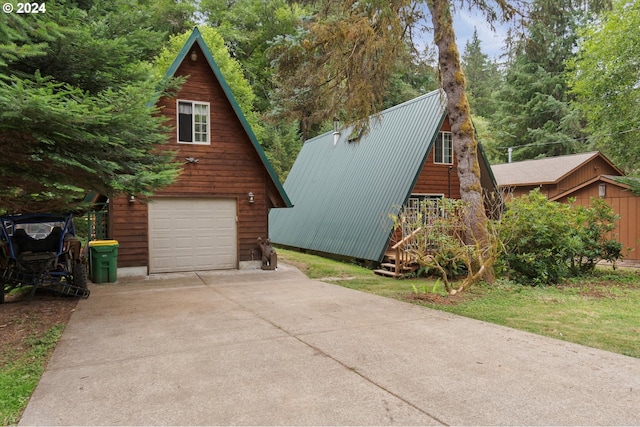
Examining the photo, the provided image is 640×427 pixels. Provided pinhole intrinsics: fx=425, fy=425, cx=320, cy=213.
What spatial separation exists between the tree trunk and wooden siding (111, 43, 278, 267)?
5164mm

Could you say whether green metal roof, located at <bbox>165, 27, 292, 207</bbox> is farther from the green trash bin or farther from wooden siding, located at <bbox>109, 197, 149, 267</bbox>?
the green trash bin

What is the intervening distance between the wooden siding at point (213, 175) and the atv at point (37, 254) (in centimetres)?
269

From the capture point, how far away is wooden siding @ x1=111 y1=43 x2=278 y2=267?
413 inches

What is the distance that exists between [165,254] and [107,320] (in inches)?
192

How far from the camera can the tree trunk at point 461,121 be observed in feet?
29.8

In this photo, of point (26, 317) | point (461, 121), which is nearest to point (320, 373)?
point (26, 317)

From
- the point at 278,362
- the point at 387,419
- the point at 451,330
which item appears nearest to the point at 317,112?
the point at 451,330

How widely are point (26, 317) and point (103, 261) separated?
3.36 metres

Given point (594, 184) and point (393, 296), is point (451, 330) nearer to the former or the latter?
point (393, 296)

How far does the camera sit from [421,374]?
3957 mm

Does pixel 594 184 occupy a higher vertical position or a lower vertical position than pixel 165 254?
higher

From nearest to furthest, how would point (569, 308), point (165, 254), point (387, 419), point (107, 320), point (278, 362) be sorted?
point (387, 419), point (278, 362), point (107, 320), point (569, 308), point (165, 254)

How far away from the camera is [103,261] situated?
31.1ft

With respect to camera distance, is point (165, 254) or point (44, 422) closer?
point (44, 422)
